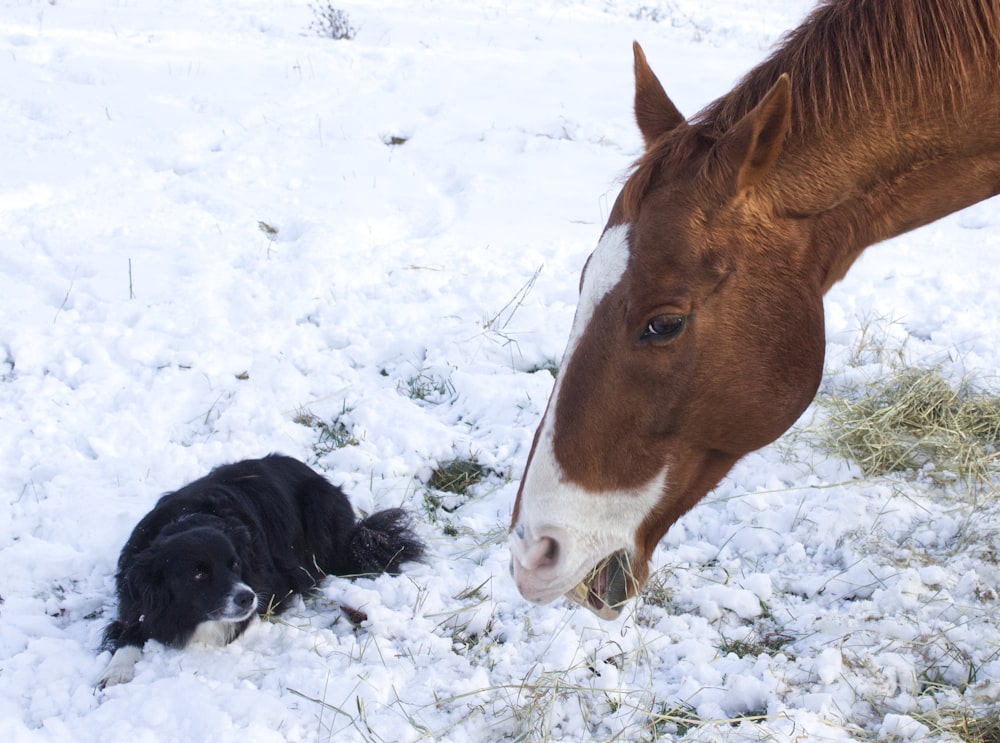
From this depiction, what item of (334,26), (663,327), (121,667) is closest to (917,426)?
(663,327)

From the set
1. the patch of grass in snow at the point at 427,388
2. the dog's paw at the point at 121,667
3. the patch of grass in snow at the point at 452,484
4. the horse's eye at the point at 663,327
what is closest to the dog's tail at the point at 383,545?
the patch of grass in snow at the point at 452,484

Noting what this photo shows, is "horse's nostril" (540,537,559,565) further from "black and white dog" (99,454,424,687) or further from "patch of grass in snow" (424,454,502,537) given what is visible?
"patch of grass in snow" (424,454,502,537)

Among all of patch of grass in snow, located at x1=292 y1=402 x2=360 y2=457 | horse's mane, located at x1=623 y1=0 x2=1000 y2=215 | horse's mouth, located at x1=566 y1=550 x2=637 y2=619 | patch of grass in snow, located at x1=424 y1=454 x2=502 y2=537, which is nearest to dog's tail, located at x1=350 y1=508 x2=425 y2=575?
patch of grass in snow, located at x1=424 y1=454 x2=502 y2=537

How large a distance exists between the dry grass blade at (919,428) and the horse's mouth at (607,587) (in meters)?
1.83

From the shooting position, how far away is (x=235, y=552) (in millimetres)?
3217

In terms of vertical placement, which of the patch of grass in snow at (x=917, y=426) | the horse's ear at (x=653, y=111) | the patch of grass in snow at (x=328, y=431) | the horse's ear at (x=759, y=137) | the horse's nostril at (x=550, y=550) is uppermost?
the horse's ear at (x=759, y=137)

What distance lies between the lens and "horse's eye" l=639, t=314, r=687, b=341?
2.25m

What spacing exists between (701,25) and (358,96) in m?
6.59

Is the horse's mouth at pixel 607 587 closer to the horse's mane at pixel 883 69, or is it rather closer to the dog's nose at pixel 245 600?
the horse's mane at pixel 883 69

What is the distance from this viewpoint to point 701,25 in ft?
41.9

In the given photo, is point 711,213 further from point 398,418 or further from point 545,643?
point 398,418

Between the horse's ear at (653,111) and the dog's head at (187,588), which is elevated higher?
the horse's ear at (653,111)

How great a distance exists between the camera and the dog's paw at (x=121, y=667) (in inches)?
115

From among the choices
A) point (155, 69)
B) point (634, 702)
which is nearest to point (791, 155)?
point (634, 702)
